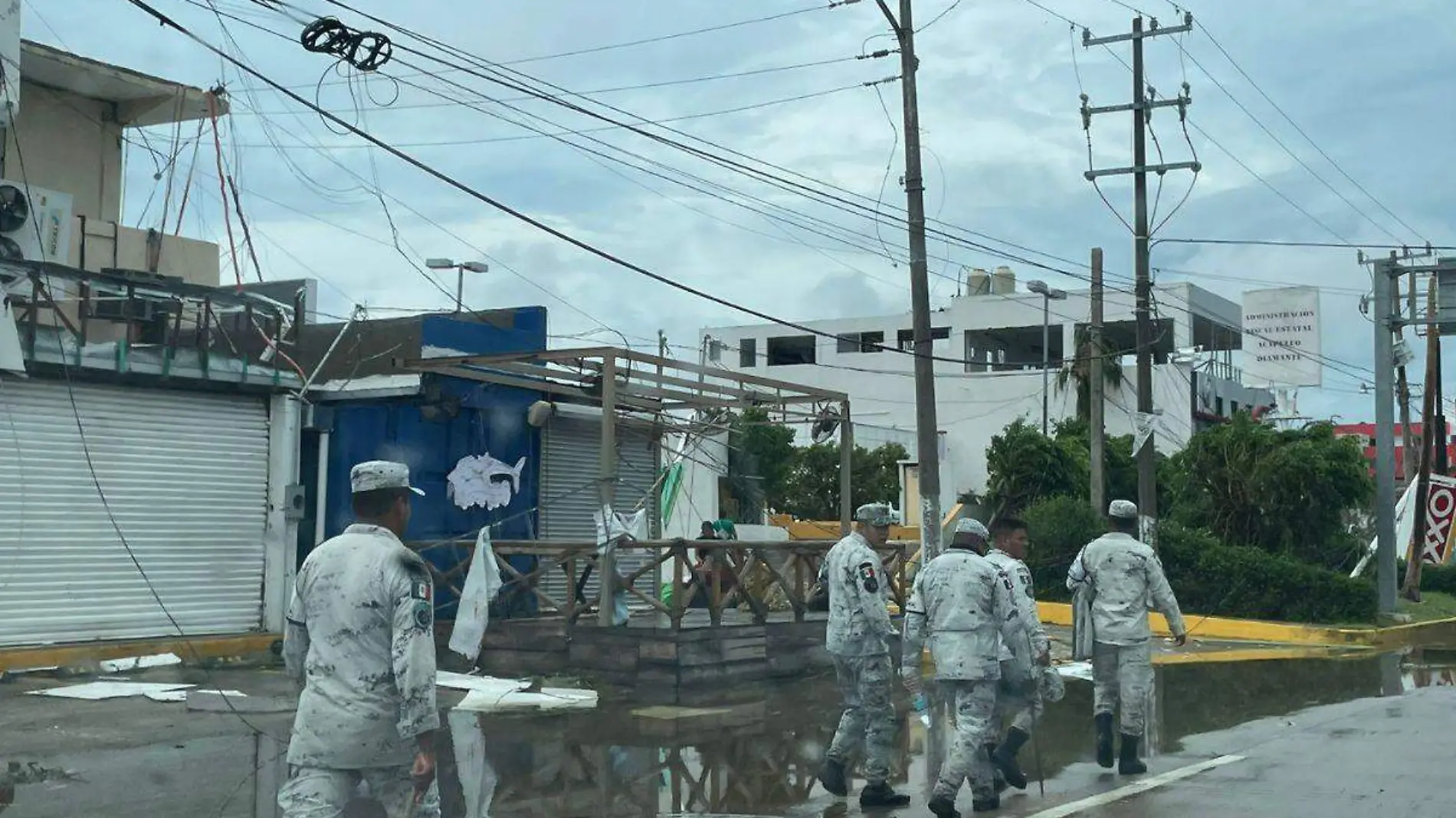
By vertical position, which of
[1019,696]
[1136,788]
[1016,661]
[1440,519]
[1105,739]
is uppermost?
[1440,519]

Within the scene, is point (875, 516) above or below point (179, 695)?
above

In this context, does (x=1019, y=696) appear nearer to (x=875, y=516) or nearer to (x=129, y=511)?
(x=875, y=516)

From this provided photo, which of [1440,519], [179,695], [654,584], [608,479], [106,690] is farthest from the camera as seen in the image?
[1440,519]

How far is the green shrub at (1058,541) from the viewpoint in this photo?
2625 centimetres

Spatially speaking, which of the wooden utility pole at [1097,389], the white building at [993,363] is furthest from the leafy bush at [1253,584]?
the white building at [993,363]

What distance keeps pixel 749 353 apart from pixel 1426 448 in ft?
135

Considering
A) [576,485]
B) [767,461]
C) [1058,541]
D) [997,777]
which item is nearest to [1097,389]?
[1058,541]

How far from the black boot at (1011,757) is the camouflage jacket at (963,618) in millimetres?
787

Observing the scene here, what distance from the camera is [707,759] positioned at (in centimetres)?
1060

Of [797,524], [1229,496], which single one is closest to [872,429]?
[797,524]

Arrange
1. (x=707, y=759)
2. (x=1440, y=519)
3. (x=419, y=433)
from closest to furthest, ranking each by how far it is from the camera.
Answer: (x=707, y=759) → (x=419, y=433) → (x=1440, y=519)

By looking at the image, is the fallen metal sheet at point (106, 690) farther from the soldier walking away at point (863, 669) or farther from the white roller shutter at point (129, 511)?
the soldier walking away at point (863, 669)

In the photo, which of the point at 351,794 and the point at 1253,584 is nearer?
the point at 351,794

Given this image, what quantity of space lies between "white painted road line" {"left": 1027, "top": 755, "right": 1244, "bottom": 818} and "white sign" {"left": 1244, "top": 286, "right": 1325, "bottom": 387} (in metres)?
42.2
